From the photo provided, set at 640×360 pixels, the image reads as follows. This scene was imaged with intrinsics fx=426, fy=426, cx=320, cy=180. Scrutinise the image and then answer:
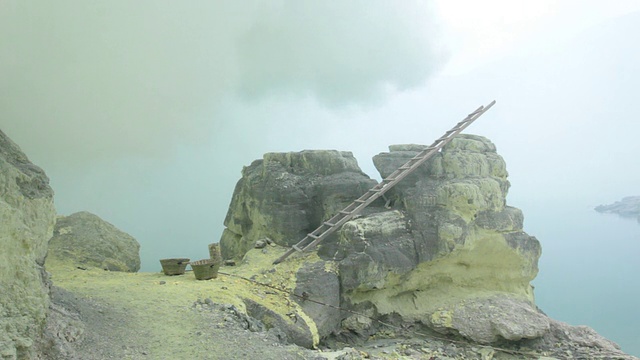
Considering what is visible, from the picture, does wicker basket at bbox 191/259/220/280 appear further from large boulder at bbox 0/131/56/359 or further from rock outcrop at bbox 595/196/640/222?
rock outcrop at bbox 595/196/640/222

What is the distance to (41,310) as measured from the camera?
15.8 ft

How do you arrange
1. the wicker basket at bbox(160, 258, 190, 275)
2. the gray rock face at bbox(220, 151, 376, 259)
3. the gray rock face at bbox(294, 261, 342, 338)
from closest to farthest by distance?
the gray rock face at bbox(294, 261, 342, 338), the wicker basket at bbox(160, 258, 190, 275), the gray rock face at bbox(220, 151, 376, 259)

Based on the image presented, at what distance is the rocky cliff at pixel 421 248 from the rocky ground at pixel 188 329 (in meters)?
0.40

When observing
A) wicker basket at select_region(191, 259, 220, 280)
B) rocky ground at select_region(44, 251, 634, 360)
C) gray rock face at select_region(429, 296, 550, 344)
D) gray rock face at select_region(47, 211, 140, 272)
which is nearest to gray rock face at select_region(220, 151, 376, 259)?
rocky ground at select_region(44, 251, 634, 360)

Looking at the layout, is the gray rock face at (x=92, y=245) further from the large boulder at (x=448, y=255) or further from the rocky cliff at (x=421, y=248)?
Result: the large boulder at (x=448, y=255)

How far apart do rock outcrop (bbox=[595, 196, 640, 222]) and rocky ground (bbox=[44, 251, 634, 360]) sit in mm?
36420

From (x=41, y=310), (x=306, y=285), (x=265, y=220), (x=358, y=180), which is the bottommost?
(x=41, y=310)

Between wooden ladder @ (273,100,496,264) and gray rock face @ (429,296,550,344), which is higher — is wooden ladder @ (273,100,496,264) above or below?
above

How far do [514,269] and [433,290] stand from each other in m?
2.14

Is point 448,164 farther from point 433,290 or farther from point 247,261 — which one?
point 247,261

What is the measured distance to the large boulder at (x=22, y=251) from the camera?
4.41m

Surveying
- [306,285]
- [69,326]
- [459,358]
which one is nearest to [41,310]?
[69,326]

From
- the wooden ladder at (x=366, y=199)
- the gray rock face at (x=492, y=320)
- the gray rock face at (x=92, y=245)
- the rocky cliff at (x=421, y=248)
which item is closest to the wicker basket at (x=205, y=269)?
the rocky cliff at (x=421, y=248)

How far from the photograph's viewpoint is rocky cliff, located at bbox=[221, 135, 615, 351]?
9.69m
